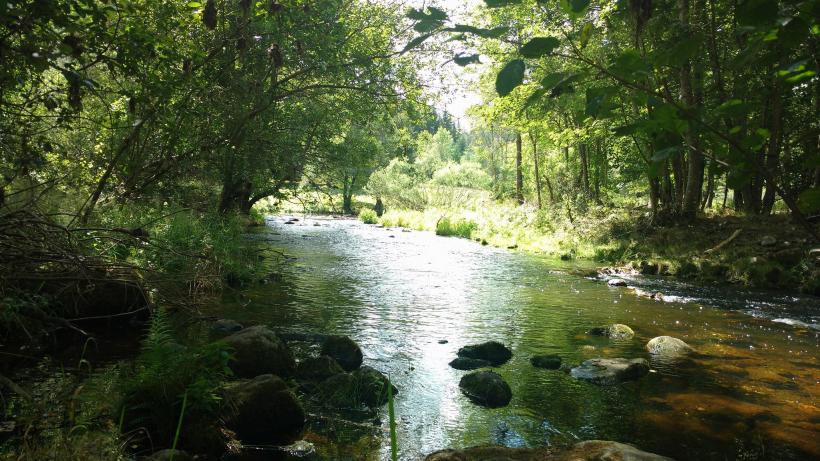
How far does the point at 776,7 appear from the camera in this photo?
4.24 feet

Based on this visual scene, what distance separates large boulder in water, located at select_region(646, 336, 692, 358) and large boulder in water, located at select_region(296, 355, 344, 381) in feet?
17.4

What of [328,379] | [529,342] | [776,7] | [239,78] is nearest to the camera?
[776,7]

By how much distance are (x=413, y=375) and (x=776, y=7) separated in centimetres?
694

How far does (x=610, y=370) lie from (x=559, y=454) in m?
3.67

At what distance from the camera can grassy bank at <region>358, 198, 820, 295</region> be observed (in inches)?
576

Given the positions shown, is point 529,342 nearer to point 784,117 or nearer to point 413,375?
point 413,375

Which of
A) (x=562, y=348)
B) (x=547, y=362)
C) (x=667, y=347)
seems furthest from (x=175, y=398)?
(x=667, y=347)

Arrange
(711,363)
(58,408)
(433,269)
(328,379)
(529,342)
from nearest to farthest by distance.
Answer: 1. (58,408)
2. (328,379)
3. (711,363)
4. (529,342)
5. (433,269)

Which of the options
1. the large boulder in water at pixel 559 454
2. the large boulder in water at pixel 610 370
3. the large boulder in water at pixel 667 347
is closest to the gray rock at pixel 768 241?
the large boulder in water at pixel 667 347

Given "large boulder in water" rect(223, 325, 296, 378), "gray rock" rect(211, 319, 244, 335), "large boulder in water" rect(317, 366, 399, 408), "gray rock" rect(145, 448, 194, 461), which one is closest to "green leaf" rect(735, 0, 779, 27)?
"gray rock" rect(145, 448, 194, 461)

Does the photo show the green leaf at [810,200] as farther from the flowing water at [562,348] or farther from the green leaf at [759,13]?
the flowing water at [562,348]

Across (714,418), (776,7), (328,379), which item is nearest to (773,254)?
(714,418)

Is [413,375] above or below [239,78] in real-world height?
below

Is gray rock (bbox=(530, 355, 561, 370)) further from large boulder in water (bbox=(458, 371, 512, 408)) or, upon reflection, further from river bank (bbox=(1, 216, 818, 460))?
large boulder in water (bbox=(458, 371, 512, 408))
